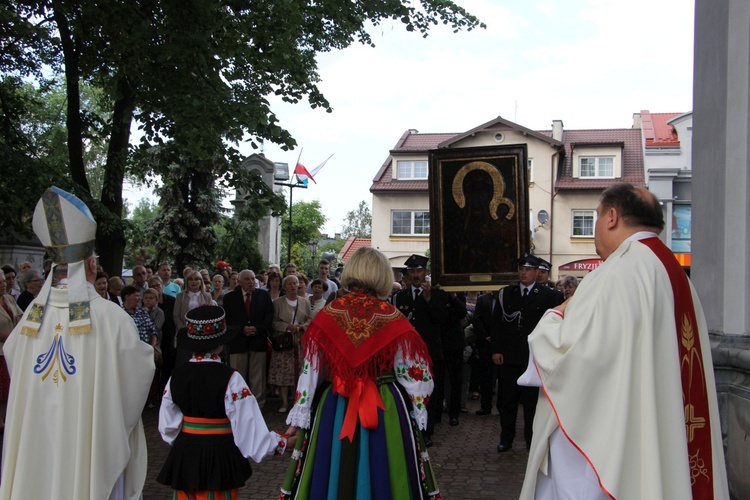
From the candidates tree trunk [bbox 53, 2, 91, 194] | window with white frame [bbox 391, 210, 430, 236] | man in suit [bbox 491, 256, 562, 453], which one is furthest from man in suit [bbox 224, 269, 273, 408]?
window with white frame [bbox 391, 210, 430, 236]

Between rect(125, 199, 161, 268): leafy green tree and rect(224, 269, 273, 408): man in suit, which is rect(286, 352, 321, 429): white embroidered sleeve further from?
rect(125, 199, 161, 268): leafy green tree

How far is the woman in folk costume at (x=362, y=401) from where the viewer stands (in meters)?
4.23

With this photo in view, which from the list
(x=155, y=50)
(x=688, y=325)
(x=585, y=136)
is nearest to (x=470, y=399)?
(x=155, y=50)

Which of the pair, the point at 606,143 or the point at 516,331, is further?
the point at 606,143

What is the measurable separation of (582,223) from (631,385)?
3755 centimetres

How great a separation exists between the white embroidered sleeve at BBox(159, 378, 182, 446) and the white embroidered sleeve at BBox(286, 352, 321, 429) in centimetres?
67

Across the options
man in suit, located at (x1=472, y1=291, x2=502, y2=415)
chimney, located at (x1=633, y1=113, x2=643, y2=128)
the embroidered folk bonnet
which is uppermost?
chimney, located at (x1=633, y1=113, x2=643, y2=128)

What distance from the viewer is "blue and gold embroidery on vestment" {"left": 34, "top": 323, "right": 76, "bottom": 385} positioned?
436 cm

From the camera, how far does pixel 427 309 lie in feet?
30.4

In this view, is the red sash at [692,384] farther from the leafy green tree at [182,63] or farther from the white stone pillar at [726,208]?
the leafy green tree at [182,63]

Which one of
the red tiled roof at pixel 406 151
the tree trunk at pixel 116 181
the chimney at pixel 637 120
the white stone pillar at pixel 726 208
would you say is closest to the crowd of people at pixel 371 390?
the white stone pillar at pixel 726 208

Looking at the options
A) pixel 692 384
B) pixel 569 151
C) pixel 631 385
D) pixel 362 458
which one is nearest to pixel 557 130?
pixel 569 151

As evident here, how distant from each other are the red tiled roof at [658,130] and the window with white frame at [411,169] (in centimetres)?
1208

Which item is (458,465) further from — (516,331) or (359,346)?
(359,346)
